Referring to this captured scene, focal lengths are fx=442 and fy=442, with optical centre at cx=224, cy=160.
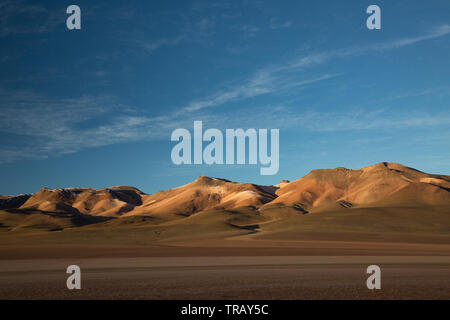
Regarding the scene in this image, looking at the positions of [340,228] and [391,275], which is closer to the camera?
[391,275]

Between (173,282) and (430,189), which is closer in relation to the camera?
(173,282)

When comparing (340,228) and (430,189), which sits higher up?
(430,189)

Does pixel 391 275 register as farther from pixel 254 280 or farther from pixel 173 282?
pixel 173 282

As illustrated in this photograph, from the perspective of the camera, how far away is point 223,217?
184 metres
